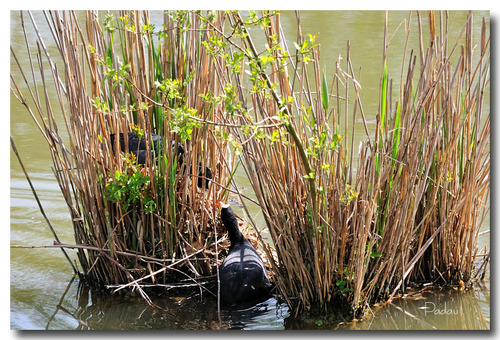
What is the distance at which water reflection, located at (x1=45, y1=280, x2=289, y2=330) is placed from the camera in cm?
254

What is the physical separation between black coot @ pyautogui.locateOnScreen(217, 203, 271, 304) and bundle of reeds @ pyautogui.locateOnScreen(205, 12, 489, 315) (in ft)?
0.55

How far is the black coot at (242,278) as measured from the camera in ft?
8.60

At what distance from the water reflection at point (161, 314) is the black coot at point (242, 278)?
0.05 m

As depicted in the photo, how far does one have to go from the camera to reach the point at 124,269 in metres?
2.61

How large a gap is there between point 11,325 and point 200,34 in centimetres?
137

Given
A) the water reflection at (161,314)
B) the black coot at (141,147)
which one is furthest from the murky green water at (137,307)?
the black coot at (141,147)

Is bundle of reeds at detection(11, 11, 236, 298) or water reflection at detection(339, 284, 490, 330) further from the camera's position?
bundle of reeds at detection(11, 11, 236, 298)

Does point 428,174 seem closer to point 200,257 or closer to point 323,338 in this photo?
point 323,338

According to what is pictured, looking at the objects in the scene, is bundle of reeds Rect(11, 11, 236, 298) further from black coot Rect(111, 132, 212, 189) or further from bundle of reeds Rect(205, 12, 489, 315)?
bundle of reeds Rect(205, 12, 489, 315)

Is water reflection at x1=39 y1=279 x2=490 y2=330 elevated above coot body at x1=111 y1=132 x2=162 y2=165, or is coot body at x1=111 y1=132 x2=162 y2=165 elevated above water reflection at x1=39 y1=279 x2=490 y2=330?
coot body at x1=111 y1=132 x2=162 y2=165

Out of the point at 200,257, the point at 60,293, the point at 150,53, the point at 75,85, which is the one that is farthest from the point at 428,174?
the point at 60,293

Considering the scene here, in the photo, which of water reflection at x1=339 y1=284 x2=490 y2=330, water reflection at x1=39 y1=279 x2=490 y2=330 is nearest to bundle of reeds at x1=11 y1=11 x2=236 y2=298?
water reflection at x1=39 y1=279 x2=490 y2=330

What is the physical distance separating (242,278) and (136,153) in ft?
2.20

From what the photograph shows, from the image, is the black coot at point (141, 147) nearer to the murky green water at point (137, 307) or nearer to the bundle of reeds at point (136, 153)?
the bundle of reeds at point (136, 153)
